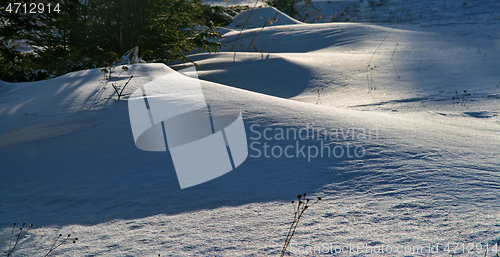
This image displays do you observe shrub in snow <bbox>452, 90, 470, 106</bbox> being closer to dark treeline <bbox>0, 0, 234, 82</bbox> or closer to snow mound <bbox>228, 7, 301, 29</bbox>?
dark treeline <bbox>0, 0, 234, 82</bbox>

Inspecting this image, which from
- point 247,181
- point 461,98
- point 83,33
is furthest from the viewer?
point 83,33

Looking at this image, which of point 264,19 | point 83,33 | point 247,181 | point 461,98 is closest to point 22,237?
point 247,181

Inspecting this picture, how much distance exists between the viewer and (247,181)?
170cm

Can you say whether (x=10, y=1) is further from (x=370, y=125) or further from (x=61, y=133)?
(x=370, y=125)

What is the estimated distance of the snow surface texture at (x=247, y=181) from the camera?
4.20 ft

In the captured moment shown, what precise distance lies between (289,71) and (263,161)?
305 centimetres

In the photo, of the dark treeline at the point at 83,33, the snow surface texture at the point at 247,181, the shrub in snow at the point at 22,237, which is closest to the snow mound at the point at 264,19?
the dark treeline at the point at 83,33

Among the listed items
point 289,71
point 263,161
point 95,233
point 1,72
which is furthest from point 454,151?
point 1,72

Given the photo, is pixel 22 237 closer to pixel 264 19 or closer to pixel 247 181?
pixel 247 181

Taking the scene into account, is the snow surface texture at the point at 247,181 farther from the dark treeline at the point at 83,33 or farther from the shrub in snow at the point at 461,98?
the dark treeline at the point at 83,33

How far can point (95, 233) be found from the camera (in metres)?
1.33

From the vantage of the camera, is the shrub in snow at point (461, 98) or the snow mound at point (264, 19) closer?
the shrub in snow at point (461, 98)

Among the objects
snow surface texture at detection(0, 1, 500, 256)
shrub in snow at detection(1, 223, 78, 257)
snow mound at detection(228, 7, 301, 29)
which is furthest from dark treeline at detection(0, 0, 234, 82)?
snow mound at detection(228, 7, 301, 29)

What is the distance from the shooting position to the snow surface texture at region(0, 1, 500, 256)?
1.28 metres
